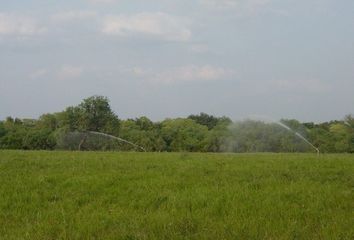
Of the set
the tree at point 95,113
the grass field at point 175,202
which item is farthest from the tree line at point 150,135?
the grass field at point 175,202

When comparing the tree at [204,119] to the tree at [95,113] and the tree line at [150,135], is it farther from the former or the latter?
the tree at [95,113]

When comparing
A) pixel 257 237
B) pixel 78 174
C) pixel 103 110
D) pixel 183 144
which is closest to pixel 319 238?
pixel 257 237

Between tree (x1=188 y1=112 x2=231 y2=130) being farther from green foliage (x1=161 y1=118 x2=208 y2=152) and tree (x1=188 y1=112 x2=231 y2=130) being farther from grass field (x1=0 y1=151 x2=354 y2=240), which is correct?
grass field (x1=0 y1=151 x2=354 y2=240)

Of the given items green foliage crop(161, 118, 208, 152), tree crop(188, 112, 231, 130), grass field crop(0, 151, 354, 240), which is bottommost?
grass field crop(0, 151, 354, 240)

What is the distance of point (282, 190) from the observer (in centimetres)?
1188

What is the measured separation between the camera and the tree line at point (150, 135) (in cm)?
5372

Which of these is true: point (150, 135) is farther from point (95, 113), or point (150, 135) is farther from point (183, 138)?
point (95, 113)

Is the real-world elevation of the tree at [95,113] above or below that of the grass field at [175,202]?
above

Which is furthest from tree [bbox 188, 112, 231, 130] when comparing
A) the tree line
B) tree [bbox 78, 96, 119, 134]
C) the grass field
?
the grass field

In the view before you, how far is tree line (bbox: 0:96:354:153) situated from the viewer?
53719 mm

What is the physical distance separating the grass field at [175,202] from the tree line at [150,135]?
111 feet

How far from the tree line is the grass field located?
3398 centimetres

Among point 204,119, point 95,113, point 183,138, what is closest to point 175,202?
point 95,113

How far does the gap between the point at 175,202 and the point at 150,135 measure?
59.5 metres
